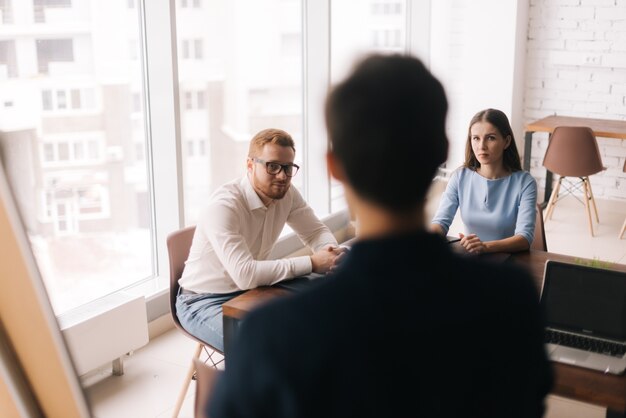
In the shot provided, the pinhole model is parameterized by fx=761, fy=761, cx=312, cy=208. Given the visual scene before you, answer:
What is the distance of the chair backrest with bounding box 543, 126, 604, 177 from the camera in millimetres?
5645

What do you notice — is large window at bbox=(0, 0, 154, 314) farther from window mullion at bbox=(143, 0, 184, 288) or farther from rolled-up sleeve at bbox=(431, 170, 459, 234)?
rolled-up sleeve at bbox=(431, 170, 459, 234)

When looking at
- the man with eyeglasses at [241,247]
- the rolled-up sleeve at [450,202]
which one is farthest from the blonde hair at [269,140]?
the rolled-up sleeve at [450,202]

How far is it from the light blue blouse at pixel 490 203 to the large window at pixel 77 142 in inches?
65.1

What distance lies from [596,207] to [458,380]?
593cm

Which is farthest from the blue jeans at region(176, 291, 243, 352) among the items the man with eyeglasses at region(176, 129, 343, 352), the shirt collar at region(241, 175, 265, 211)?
the shirt collar at region(241, 175, 265, 211)

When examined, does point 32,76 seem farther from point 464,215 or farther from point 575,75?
point 575,75

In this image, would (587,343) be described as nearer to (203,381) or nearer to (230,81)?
(203,381)

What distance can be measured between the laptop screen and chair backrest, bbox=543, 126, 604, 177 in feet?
11.6

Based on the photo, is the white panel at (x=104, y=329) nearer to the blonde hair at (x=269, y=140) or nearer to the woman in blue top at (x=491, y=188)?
the blonde hair at (x=269, y=140)

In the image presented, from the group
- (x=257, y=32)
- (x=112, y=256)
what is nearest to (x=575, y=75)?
(x=257, y=32)

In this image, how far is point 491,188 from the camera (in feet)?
11.2

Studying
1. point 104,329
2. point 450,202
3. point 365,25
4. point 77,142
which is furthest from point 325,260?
point 365,25

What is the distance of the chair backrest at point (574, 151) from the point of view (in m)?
5.64

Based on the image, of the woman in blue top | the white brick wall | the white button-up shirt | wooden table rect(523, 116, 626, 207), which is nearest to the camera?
the white button-up shirt
